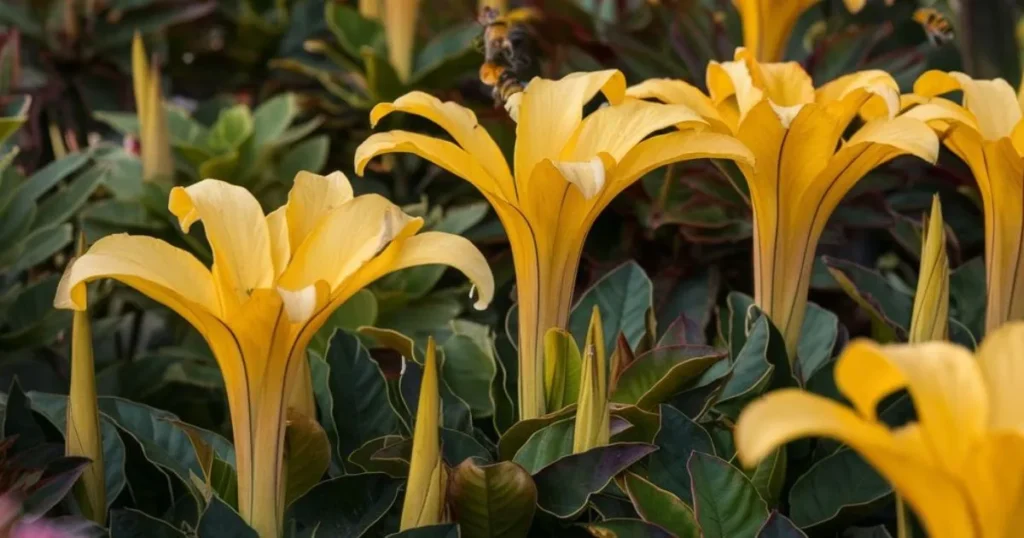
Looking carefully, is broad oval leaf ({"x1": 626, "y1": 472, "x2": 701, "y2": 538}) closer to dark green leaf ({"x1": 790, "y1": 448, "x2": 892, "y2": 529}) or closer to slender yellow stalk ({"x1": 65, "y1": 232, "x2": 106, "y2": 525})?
dark green leaf ({"x1": 790, "y1": 448, "x2": 892, "y2": 529})

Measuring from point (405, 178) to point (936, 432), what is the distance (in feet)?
3.07

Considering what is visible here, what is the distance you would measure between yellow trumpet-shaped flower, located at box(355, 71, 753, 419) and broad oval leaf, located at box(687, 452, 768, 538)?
120 millimetres

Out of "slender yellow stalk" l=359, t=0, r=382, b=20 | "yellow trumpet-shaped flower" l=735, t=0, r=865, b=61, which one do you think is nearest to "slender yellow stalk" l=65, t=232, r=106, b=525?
"yellow trumpet-shaped flower" l=735, t=0, r=865, b=61

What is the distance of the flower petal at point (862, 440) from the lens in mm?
364

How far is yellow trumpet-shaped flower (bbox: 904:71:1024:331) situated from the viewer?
2.29 feet

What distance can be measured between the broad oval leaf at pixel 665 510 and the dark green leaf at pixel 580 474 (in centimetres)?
2

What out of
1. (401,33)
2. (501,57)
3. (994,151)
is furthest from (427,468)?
(401,33)

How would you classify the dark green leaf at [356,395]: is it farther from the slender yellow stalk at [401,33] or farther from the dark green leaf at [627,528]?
the slender yellow stalk at [401,33]

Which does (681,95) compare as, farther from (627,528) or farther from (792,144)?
(627,528)

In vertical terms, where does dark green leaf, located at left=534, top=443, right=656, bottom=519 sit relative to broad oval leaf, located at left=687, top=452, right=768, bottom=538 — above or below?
above

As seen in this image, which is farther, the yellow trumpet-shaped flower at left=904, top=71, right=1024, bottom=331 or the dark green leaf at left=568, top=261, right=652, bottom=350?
the dark green leaf at left=568, top=261, right=652, bottom=350

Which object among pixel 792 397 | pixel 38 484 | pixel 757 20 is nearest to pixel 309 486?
pixel 38 484

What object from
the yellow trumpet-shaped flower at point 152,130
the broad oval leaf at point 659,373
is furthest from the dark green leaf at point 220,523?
the yellow trumpet-shaped flower at point 152,130

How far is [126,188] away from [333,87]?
259 millimetres
